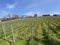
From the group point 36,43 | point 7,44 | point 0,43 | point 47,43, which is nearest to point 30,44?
point 36,43

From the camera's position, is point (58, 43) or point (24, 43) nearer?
point (58, 43)

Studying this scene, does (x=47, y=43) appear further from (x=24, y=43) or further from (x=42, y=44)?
(x=24, y=43)

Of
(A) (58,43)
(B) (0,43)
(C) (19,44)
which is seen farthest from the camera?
(B) (0,43)

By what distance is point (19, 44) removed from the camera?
19.7 meters

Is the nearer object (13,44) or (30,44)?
(30,44)

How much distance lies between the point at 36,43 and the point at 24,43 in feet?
5.93

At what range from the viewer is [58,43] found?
18.2 meters

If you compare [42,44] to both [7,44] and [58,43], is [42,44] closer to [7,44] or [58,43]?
[58,43]

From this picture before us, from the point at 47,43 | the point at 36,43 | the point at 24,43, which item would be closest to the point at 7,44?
the point at 24,43

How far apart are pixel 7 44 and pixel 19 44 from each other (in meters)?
1.87

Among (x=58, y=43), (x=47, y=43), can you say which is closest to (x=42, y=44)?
(x=47, y=43)

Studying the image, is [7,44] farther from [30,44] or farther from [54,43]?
[54,43]

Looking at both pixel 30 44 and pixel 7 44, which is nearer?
pixel 30 44

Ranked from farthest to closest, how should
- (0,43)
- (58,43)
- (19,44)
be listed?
(0,43) < (19,44) < (58,43)
